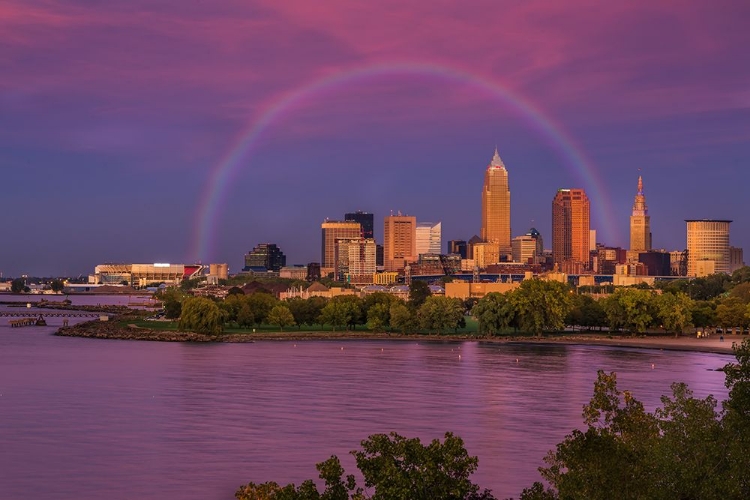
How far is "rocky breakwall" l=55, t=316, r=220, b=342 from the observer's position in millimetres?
115312

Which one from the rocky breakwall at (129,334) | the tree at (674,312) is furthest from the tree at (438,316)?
the rocky breakwall at (129,334)

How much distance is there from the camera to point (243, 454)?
41.2 meters

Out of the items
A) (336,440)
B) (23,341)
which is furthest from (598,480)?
(23,341)

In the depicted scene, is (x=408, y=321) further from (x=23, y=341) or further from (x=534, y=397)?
(x=534, y=397)

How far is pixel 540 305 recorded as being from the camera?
120m

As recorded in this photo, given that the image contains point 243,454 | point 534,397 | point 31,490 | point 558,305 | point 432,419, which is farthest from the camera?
point 558,305

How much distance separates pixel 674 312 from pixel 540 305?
49.4 ft

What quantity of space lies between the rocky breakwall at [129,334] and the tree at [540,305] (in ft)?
115

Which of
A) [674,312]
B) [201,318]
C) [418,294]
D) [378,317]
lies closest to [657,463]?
[674,312]

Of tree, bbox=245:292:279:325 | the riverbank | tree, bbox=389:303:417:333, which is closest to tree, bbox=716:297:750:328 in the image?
the riverbank

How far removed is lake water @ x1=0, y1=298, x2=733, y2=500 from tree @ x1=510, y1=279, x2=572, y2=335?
789 inches

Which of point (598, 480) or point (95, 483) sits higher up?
point (598, 480)

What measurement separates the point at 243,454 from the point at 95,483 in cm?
662

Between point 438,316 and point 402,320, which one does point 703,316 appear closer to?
point 438,316
